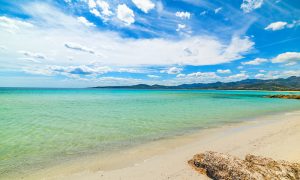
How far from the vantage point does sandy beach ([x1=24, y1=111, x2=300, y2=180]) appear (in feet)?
21.9

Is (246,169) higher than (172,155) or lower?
higher

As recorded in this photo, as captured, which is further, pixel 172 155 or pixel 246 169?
pixel 172 155

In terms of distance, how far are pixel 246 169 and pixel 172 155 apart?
3.39 metres

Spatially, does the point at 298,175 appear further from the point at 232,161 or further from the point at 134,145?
the point at 134,145

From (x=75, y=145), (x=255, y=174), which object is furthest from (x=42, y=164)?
(x=255, y=174)

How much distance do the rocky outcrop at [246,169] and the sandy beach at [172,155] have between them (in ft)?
1.51

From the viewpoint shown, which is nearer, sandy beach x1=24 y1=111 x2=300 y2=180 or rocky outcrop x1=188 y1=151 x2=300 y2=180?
rocky outcrop x1=188 y1=151 x2=300 y2=180

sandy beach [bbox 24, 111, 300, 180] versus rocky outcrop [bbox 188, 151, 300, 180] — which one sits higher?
rocky outcrop [bbox 188, 151, 300, 180]

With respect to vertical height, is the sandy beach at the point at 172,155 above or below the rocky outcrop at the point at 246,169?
below

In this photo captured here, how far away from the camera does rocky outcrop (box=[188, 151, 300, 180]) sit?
5.55m

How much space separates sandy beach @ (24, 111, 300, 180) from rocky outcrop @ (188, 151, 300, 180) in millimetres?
459

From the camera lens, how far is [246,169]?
5793 millimetres

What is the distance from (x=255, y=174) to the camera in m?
5.55

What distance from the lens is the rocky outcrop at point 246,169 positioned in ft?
18.2
